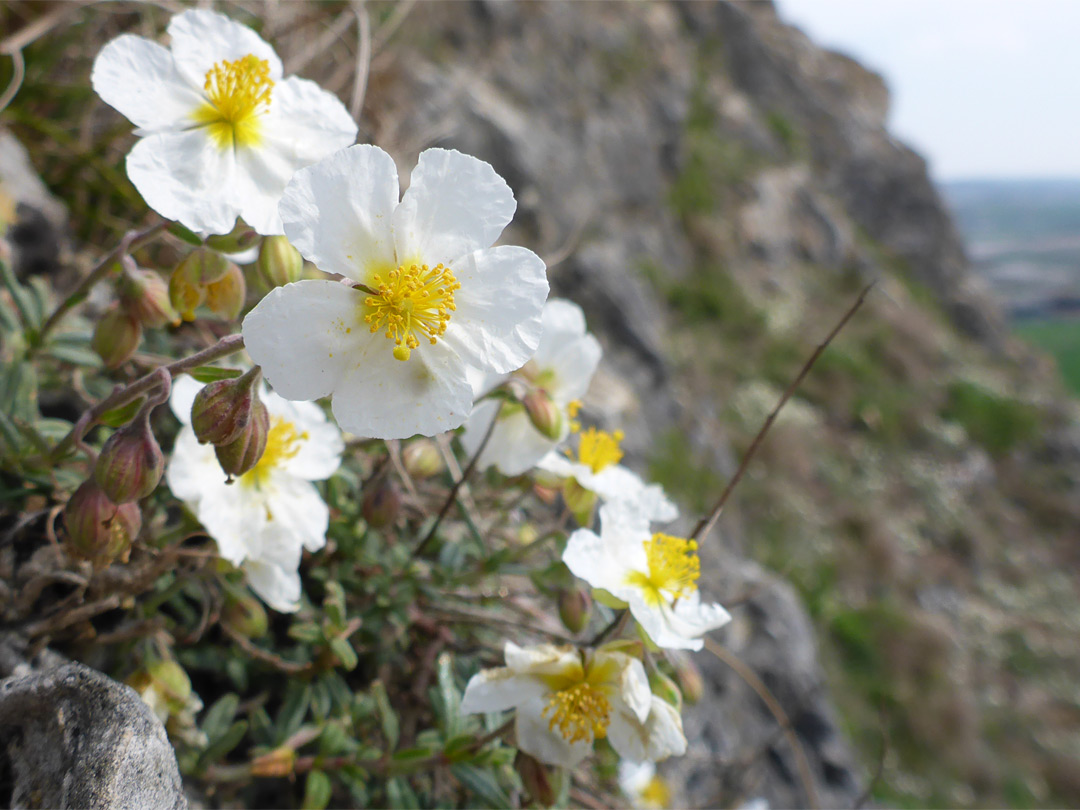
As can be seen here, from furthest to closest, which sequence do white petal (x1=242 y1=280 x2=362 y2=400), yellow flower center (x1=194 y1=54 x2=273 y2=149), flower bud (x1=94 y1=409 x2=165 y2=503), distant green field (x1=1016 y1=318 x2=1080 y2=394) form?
1. distant green field (x1=1016 y1=318 x2=1080 y2=394)
2. yellow flower center (x1=194 y1=54 x2=273 y2=149)
3. flower bud (x1=94 y1=409 x2=165 y2=503)
4. white petal (x1=242 y1=280 x2=362 y2=400)

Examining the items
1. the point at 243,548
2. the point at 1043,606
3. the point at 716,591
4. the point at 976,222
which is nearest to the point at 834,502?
the point at 1043,606

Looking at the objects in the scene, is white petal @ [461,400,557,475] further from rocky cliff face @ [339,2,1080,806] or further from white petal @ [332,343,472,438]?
rocky cliff face @ [339,2,1080,806]

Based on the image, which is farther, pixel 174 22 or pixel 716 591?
pixel 716 591

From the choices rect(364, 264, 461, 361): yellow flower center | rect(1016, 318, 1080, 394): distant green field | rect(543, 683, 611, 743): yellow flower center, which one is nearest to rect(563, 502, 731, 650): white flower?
rect(543, 683, 611, 743): yellow flower center

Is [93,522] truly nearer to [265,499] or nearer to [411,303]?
[265,499]

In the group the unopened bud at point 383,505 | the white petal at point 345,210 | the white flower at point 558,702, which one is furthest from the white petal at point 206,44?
the white flower at point 558,702

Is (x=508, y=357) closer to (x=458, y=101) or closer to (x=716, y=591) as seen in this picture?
(x=716, y=591)

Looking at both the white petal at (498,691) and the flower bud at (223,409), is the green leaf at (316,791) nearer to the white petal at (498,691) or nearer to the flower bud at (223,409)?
the white petal at (498,691)
